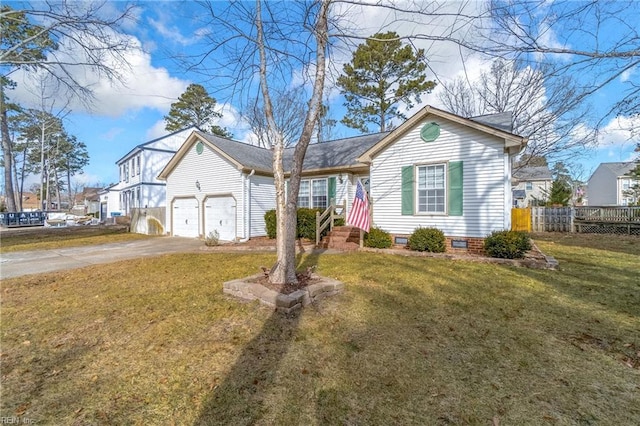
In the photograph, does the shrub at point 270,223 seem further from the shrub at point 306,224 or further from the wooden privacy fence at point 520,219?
the wooden privacy fence at point 520,219

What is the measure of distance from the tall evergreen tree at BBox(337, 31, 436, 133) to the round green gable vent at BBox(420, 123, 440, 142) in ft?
35.3

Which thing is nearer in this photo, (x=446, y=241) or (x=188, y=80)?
(x=188, y=80)

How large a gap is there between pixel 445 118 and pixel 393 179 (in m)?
2.55

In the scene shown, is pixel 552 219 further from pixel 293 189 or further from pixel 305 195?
pixel 293 189

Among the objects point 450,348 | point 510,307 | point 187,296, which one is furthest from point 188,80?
point 510,307

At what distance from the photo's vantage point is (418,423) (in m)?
2.20

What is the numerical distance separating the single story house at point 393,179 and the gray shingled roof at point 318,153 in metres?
0.07

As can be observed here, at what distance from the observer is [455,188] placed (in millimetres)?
9086

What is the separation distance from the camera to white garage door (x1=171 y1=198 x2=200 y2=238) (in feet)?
49.1

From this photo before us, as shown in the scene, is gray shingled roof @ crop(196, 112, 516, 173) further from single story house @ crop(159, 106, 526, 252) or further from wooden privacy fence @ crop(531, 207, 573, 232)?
wooden privacy fence @ crop(531, 207, 573, 232)

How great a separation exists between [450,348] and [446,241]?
255 inches

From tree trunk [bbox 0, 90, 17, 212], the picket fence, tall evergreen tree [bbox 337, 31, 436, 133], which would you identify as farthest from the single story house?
tree trunk [bbox 0, 90, 17, 212]

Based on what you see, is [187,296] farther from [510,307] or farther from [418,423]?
[510,307]

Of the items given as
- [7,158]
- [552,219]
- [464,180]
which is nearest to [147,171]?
[7,158]
